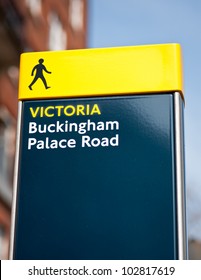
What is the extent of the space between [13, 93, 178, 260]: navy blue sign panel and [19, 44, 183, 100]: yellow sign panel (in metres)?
0.07

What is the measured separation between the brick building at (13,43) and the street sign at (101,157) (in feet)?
43.9

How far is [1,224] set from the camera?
61.7 feet

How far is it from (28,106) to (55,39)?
70.7ft

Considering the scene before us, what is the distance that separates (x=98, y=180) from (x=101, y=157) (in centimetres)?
15

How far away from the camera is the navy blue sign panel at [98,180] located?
3965 mm

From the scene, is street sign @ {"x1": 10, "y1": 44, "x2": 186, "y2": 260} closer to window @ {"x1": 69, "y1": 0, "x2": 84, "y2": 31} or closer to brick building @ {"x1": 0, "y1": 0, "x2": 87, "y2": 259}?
brick building @ {"x1": 0, "y1": 0, "x2": 87, "y2": 259}

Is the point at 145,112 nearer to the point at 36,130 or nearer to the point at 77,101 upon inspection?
the point at 77,101

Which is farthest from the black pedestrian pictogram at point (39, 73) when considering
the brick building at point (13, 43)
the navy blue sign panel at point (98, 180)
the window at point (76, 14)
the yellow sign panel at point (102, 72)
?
the window at point (76, 14)

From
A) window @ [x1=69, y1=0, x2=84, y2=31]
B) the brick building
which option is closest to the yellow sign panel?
the brick building

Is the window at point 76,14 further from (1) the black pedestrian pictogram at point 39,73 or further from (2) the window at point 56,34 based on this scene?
(1) the black pedestrian pictogram at point 39,73

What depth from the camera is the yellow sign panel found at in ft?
13.9
